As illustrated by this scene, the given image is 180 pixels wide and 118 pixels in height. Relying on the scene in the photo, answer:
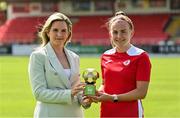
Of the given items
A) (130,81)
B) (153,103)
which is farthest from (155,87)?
(130,81)

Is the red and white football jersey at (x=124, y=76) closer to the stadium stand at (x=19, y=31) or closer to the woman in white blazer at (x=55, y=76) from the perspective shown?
the woman in white blazer at (x=55, y=76)

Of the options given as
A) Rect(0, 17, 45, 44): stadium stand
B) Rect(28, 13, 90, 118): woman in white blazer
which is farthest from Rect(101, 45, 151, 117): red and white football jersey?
Rect(0, 17, 45, 44): stadium stand

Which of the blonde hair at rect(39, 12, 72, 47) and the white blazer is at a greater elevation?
the blonde hair at rect(39, 12, 72, 47)

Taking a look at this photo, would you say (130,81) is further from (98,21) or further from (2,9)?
(2,9)

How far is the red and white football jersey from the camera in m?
4.85

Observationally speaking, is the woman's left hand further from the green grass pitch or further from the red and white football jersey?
the green grass pitch

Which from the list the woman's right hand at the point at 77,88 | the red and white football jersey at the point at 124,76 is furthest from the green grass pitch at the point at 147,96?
the woman's right hand at the point at 77,88

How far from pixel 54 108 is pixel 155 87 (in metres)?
13.9

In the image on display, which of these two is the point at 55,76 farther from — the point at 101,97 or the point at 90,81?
the point at 101,97

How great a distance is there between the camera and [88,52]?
41844 mm

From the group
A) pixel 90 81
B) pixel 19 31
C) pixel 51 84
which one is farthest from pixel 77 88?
pixel 19 31

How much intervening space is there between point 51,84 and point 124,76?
671 millimetres

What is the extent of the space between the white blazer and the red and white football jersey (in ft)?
0.94

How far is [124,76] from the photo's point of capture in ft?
15.9
